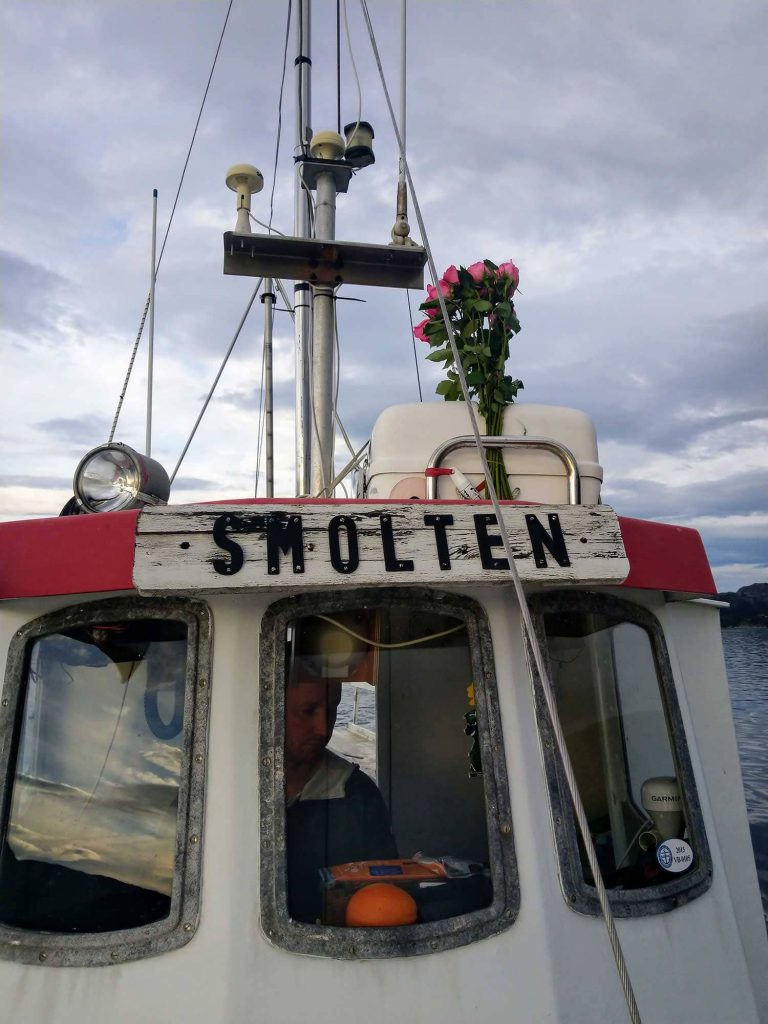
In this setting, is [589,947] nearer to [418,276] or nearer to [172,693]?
[172,693]

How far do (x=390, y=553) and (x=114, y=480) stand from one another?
1.17 metres

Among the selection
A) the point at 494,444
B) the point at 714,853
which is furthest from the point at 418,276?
the point at 714,853

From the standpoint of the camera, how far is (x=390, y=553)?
2.31 meters

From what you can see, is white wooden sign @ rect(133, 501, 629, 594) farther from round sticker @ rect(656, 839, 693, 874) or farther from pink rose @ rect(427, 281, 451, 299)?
pink rose @ rect(427, 281, 451, 299)

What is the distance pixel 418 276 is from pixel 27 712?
2.98 m

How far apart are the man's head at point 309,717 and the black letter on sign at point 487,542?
0.76 m

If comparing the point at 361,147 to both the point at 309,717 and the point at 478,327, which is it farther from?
the point at 309,717

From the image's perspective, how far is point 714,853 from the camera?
279cm

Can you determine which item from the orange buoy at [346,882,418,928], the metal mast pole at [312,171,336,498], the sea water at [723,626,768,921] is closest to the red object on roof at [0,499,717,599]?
the orange buoy at [346,882,418,928]

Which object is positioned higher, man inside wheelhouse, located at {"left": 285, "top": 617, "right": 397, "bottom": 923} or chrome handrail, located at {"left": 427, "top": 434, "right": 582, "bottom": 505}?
chrome handrail, located at {"left": 427, "top": 434, "right": 582, "bottom": 505}

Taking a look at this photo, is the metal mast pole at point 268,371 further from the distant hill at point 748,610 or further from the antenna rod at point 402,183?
the distant hill at point 748,610

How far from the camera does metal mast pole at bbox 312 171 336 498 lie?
4250 millimetres

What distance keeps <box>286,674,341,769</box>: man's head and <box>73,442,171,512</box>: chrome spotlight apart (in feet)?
2.95

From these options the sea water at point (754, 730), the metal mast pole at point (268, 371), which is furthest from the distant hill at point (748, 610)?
the metal mast pole at point (268, 371)
